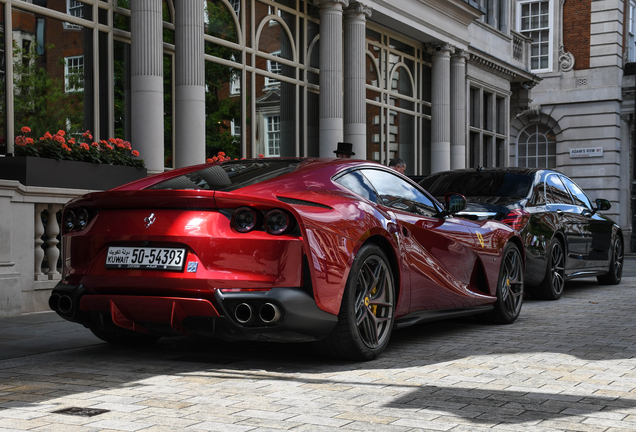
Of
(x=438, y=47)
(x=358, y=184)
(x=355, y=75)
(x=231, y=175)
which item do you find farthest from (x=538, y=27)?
(x=231, y=175)

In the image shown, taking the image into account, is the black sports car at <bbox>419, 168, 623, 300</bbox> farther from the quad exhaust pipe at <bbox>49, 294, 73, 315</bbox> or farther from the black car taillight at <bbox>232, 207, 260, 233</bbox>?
the quad exhaust pipe at <bbox>49, 294, 73, 315</bbox>

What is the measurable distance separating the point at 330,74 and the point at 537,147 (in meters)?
21.9

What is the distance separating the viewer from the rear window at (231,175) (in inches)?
208

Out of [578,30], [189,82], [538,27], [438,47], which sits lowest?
[189,82]

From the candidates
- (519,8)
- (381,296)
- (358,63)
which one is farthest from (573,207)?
(519,8)

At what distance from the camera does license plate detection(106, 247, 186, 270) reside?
16.1 feet

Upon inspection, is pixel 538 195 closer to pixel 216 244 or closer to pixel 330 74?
pixel 216 244

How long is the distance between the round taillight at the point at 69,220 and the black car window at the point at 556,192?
6421 mm

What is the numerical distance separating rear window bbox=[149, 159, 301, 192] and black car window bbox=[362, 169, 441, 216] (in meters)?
0.62

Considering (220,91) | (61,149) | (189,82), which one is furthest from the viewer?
(220,91)

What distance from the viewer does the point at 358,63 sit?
18.7 m

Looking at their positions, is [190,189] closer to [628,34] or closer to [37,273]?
[37,273]

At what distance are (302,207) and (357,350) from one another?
3.32 ft

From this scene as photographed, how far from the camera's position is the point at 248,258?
4.86 meters
